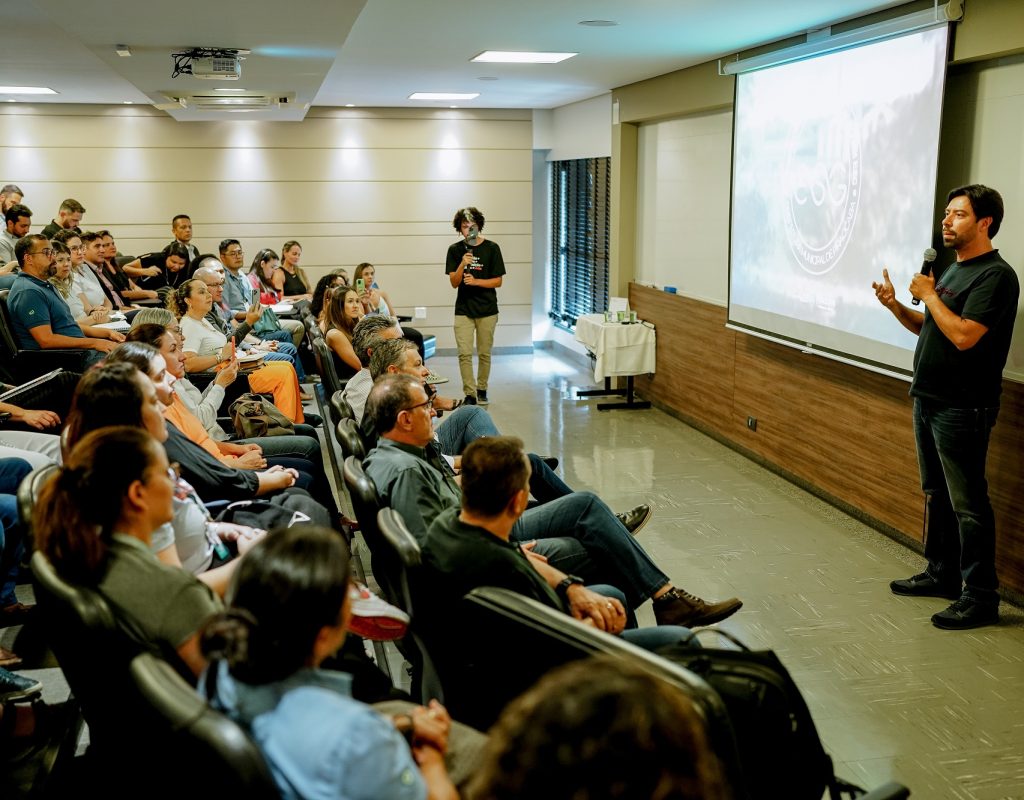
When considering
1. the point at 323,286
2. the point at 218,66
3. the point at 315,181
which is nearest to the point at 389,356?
the point at 218,66

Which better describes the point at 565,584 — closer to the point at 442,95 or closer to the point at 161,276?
the point at 161,276

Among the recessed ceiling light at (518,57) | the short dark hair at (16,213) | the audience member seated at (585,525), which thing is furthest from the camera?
the short dark hair at (16,213)

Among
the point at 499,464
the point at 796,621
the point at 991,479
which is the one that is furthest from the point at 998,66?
the point at 499,464

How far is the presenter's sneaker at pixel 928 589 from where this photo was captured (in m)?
4.05

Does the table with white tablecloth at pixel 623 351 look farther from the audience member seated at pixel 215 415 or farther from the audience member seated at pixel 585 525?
the audience member seated at pixel 585 525

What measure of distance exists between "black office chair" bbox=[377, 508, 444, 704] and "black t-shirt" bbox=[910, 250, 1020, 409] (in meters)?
2.43

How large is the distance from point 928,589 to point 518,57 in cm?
461

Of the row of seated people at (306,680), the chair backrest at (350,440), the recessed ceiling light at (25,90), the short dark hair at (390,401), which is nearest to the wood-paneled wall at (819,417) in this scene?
the short dark hair at (390,401)

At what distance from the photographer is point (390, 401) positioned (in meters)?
3.13

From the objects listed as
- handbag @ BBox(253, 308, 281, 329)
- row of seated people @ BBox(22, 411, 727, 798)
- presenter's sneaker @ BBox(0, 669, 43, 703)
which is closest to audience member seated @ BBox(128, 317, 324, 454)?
presenter's sneaker @ BBox(0, 669, 43, 703)

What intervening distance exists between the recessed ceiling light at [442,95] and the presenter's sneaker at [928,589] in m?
6.64

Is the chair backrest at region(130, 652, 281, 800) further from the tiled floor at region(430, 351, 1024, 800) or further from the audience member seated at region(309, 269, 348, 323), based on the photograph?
the audience member seated at region(309, 269, 348, 323)

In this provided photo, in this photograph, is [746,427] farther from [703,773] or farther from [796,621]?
[703,773]

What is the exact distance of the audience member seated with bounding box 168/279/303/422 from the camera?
17.8ft
